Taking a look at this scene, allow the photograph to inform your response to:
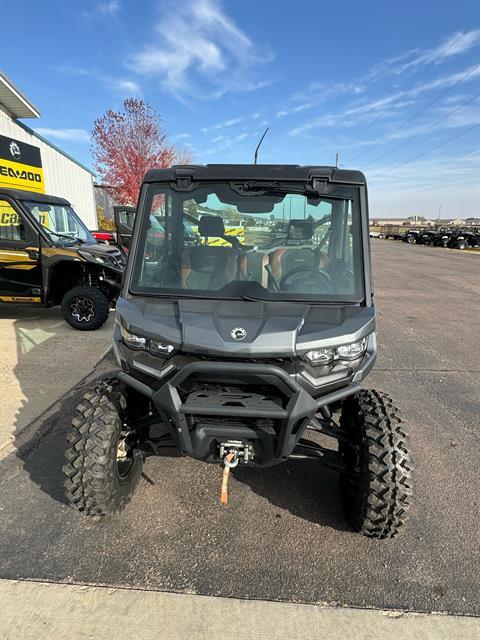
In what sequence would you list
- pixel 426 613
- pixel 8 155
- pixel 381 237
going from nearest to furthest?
1. pixel 426 613
2. pixel 8 155
3. pixel 381 237

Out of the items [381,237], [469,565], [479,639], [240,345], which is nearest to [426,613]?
[479,639]

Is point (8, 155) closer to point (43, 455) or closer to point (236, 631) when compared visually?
point (43, 455)

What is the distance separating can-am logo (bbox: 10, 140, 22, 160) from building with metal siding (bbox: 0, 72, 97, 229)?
0.18 m

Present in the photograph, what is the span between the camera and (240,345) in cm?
217

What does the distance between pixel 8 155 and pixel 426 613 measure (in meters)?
13.5

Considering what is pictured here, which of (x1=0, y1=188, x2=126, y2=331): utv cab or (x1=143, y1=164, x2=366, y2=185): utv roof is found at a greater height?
(x1=143, y1=164, x2=366, y2=185): utv roof

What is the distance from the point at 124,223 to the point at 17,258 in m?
5.00

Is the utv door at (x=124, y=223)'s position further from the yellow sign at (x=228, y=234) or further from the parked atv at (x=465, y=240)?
the parked atv at (x=465, y=240)

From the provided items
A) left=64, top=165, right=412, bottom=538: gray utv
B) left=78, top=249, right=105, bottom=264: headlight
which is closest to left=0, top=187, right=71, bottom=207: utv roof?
left=78, top=249, right=105, bottom=264: headlight

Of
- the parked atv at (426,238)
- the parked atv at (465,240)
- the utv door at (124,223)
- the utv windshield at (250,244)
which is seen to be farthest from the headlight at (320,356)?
the parked atv at (426,238)

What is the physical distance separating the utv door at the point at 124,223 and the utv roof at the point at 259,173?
297 mm

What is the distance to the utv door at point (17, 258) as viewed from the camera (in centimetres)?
708

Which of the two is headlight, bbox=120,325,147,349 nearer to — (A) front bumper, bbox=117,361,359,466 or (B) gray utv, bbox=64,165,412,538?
(B) gray utv, bbox=64,165,412,538

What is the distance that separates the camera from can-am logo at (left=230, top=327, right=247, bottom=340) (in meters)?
2.20
